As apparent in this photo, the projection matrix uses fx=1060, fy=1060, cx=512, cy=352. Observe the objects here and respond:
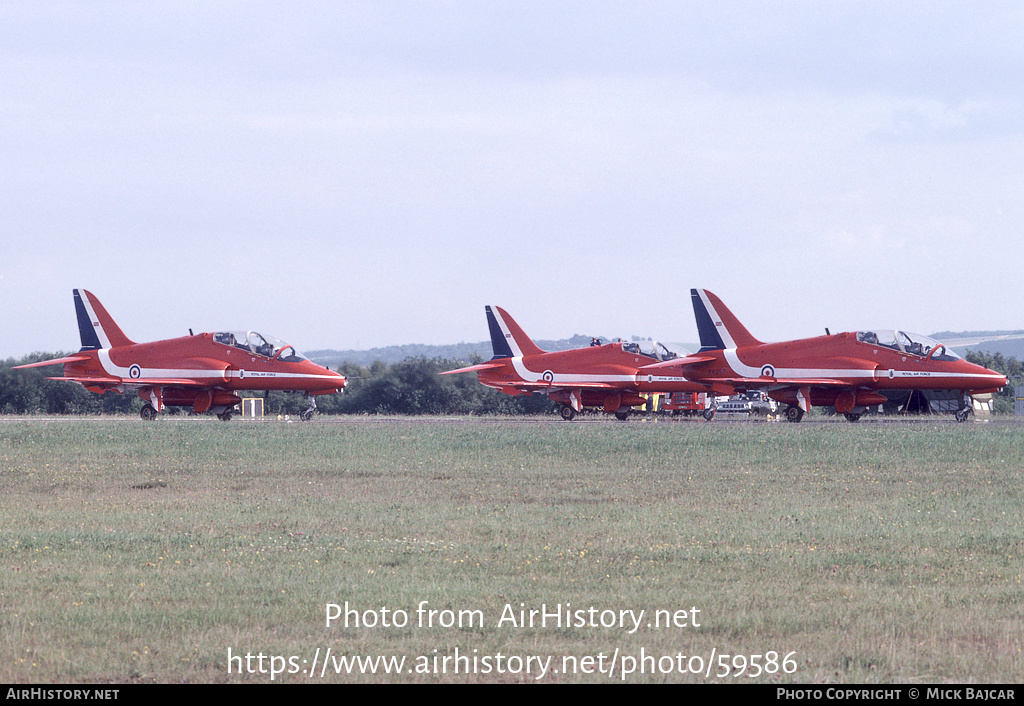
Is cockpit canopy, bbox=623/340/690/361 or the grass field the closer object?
the grass field

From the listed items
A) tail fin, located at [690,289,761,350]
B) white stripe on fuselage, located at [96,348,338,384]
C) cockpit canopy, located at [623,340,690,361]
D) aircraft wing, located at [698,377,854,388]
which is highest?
tail fin, located at [690,289,761,350]

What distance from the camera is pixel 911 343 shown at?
35.0 meters

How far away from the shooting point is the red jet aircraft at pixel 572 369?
140ft

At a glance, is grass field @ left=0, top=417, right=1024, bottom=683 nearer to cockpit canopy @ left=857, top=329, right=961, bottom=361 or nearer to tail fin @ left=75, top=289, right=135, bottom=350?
cockpit canopy @ left=857, top=329, right=961, bottom=361

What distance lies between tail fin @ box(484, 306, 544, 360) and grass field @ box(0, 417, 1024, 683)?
81.6 ft

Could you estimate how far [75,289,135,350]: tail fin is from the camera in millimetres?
40250

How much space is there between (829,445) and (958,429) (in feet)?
23.7

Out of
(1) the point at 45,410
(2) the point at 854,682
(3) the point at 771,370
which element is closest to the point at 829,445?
(3) the point at 771,370

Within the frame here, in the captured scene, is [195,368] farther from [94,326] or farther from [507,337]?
[507,337]

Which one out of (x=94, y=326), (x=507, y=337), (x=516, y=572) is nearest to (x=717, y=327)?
(x=507, y=337)

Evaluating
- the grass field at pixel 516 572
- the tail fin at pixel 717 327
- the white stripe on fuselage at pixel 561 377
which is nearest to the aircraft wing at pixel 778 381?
the tail fin at pixel 717 327

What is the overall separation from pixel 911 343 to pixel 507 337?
1738 centimetres

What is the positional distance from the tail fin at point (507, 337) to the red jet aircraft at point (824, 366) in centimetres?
800

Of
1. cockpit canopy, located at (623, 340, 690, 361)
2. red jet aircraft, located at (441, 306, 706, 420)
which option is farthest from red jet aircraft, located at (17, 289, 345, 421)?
cockpit canopy, located at (623, 340, 690, 361)
